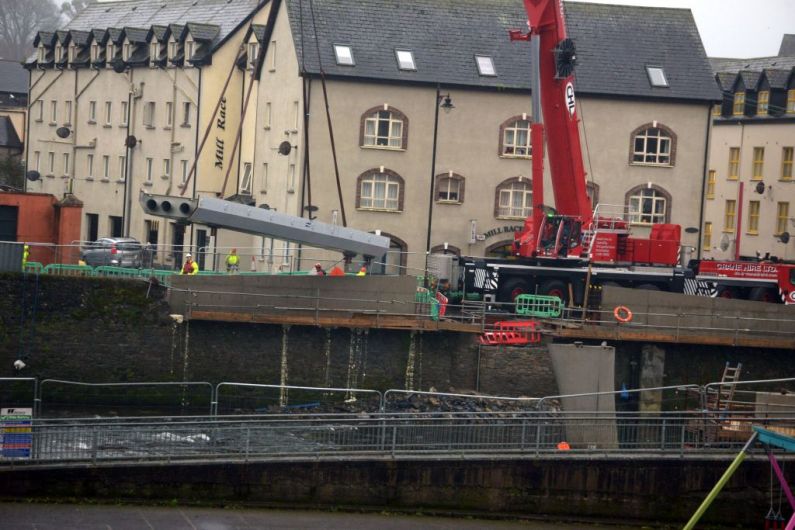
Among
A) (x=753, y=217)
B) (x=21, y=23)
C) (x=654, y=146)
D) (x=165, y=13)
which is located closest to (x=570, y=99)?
(x=654, y=146)

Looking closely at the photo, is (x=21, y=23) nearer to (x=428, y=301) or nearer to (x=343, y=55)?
(x=343, y=55)

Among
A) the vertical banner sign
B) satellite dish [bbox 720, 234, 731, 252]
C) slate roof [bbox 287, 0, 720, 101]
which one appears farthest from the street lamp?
the vertical banner sign

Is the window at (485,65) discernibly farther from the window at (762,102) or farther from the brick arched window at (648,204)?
the window at (762,102)

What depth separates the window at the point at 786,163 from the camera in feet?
204

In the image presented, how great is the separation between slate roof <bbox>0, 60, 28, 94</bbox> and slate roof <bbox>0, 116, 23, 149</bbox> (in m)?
4.33

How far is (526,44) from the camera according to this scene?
5238cm

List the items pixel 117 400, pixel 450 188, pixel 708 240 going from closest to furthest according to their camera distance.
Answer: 1. pixel 117 400
2. pixel 450 188
3. pixel 708 240

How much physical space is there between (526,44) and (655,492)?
29830mm

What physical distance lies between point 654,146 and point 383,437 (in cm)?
3057

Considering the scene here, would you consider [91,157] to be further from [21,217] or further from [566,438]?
[566,438]

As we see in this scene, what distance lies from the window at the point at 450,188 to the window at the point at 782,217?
1833cm

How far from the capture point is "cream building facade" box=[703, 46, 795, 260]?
2451 inches

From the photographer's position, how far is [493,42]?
52.4 metres

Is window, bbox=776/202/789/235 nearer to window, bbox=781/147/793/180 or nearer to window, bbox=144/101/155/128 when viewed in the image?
window, bbox=781/147/793/180
